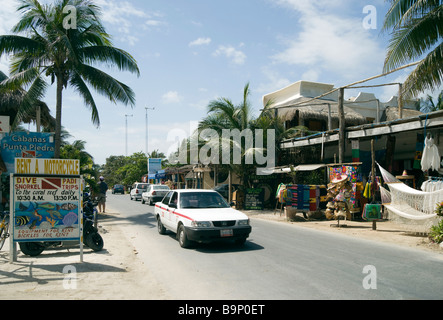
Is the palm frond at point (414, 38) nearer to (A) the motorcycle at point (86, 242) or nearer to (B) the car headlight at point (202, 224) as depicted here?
(B) the car headlight at point (202, 224)

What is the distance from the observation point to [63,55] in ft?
48.4

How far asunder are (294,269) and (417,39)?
8.30 metres

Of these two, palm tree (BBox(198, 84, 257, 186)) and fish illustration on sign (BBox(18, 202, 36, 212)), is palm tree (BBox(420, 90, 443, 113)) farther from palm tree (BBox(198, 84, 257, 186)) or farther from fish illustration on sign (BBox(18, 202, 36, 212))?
fish illustration on sign (BBox(18, 202, 36, 212))

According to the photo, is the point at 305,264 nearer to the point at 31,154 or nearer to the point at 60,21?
the point at 31,154

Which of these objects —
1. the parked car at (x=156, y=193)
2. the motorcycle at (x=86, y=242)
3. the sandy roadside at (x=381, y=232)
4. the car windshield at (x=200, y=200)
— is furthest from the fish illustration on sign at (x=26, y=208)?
the parked car at (x=156, y=193)

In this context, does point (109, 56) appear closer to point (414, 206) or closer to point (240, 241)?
point (240, 241)

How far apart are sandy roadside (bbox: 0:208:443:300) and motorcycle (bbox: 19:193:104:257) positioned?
159 mm

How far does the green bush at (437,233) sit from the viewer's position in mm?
9052

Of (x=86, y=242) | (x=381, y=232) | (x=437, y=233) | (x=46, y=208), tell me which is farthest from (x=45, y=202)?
(x=381, y=232)

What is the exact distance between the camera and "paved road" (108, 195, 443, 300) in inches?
209

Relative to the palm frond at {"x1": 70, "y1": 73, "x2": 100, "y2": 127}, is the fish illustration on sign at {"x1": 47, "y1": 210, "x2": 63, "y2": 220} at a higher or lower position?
lower

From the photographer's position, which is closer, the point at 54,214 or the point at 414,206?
the point at 54,214

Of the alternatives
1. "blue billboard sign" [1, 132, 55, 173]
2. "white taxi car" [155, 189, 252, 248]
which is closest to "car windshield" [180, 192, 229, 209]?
"white taxi car" [155, 189, 252, 248]
